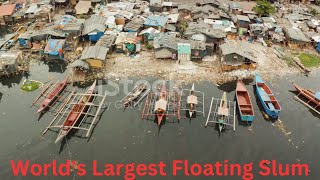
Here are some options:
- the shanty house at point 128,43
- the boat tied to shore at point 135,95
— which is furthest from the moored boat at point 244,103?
the shanty house at point 128,43

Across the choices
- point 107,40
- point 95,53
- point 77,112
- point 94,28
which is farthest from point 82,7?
point 77,112

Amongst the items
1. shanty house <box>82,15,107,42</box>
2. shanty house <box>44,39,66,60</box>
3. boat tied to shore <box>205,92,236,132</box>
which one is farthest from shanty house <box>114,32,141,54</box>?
boat tied to shore <box>205,92,236,132</box>

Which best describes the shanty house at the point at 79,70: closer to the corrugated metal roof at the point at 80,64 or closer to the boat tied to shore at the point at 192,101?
the corrugated metal roof at the point at 80,64

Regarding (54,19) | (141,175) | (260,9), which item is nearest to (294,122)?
(141,175)

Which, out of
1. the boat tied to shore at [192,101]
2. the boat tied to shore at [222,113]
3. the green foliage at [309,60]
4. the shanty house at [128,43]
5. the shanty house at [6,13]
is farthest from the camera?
the shanty house at [6,13]

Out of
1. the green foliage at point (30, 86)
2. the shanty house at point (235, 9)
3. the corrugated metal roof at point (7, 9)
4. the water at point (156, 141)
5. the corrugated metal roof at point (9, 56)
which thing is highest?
the shanty house at point (235, 9)

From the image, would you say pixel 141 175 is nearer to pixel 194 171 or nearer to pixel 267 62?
pixel 194 171
